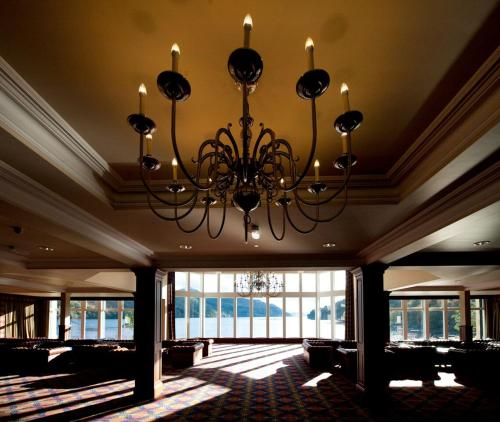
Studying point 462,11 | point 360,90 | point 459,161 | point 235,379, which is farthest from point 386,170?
point 235,379

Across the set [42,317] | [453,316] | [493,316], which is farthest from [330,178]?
[42,317]

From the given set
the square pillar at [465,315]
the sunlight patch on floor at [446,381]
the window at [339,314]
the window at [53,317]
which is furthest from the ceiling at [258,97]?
the window at [53,317]

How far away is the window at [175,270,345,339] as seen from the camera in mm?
16906

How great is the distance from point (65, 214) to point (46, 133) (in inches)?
60.1

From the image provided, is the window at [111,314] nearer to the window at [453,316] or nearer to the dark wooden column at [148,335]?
the dark wooden column at [148,335]

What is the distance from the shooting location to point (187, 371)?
9.57 metres

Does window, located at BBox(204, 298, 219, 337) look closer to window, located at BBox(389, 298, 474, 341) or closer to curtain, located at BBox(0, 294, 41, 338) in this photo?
curtain, located at BBox(0, 294, 41, 338)

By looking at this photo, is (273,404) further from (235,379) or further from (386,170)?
(386,170)

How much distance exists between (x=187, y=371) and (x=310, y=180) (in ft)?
24.6

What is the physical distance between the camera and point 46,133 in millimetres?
2670

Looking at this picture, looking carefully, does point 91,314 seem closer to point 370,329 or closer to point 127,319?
point 127,319

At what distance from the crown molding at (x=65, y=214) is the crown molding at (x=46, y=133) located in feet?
1.34

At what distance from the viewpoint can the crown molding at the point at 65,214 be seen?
3119 mm

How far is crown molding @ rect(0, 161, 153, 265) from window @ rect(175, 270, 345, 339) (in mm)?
11354
